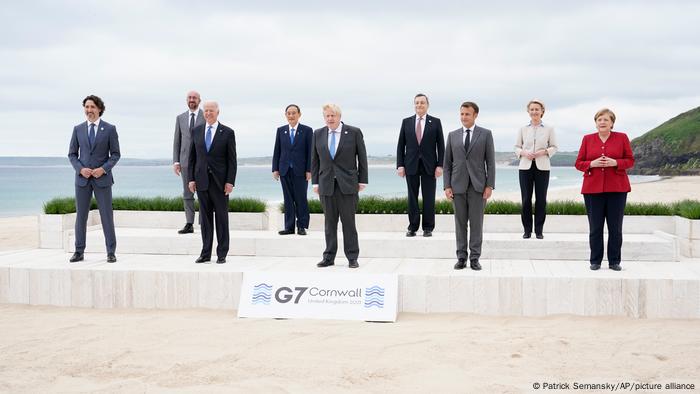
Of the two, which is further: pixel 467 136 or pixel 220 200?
pixel 220 200

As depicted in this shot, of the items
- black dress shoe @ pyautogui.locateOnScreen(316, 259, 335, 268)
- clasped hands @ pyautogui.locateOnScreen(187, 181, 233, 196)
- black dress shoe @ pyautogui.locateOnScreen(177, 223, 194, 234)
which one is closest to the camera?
black dress shoe @ pyautogui.locateOnScreen(316, 259, 335, 268)

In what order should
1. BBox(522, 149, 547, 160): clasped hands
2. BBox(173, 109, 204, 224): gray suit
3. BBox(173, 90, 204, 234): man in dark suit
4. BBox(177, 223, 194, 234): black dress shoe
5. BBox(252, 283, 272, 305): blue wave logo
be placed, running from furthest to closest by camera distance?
BBox(177, 223, 194, 234): black dress shoe → BBox(173, 109, 204, 224): gray suit → BBox(173, 90, 204, 234): man in dark suit → BBox(522, 149, 547, 160): clasped hands → BBox(252, 283, 272, 305): blue wave logo

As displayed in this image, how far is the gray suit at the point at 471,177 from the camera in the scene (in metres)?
6.45

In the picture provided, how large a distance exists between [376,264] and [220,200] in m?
1.84

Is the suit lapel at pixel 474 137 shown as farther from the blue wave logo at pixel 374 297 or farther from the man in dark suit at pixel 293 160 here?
Result: the man in dark suit at pixel 293 160

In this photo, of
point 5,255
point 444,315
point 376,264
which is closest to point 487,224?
point 376,264

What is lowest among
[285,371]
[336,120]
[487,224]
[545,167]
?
[285,371]

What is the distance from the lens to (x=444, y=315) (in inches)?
236

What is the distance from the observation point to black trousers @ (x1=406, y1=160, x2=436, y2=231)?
318 inches

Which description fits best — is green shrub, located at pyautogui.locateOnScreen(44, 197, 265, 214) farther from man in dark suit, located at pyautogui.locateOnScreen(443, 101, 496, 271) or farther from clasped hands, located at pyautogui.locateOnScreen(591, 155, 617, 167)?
clasped hands, located at pyautogui.locateOnScreen(591, 155, 617, 167)

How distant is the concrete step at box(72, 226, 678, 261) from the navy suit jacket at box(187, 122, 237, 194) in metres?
1.18

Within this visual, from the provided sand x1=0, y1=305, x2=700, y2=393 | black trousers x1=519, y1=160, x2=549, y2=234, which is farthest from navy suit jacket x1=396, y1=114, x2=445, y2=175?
sand x1=0, y1=305, x2=700, y2=393

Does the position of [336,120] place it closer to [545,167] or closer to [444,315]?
[444,315]

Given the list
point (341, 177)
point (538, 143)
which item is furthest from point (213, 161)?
point (538, 143)
